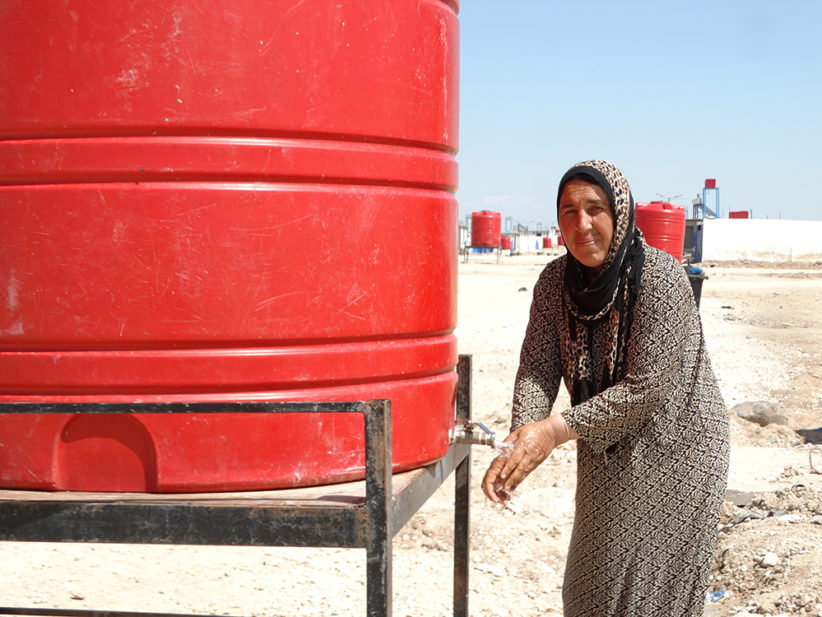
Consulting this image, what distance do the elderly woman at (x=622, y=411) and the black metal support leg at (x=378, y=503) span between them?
24.4 inches

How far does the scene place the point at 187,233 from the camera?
1.85m

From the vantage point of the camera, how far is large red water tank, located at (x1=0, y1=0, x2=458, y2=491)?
1849 mm

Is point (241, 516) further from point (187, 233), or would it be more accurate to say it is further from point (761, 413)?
point (761, 413)

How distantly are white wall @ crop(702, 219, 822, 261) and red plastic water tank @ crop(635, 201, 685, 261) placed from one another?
83.4ft

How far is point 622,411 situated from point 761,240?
3995 cm

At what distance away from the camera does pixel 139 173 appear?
72.9 inches

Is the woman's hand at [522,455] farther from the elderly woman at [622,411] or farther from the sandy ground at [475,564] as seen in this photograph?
the sandy ground at [475,564]

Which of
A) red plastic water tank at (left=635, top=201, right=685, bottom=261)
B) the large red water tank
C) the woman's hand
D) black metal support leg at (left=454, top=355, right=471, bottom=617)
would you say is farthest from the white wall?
the large red water tank

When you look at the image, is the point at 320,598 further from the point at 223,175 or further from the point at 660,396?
the point at 223,175

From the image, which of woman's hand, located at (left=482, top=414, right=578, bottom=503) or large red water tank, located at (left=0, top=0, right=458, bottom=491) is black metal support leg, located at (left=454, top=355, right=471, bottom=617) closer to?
woman's hand, located at (left=482, top=414, right=578, bottom=503)

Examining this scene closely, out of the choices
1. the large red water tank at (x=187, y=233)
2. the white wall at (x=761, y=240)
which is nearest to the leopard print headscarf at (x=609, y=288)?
the large red water tank at (x=187, y=233)

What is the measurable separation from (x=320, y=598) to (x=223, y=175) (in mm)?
2512

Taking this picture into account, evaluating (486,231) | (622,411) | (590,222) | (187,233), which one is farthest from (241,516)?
(486,231)

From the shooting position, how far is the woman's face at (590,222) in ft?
7.88
